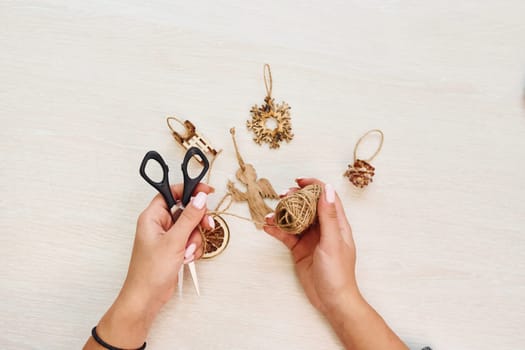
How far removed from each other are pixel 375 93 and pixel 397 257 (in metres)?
0.35

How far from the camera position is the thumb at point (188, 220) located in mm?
706

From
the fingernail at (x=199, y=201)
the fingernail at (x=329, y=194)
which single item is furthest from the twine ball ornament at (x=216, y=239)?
the fingernail at (x=329, y=194)

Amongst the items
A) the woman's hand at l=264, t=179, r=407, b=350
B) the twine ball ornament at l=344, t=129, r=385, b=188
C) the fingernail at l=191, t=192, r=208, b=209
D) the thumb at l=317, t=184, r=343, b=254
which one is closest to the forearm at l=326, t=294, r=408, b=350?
the woman's hand at l=264, t=179, r=407, b=350

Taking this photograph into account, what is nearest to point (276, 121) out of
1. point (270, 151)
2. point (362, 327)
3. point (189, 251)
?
point (270, 151)

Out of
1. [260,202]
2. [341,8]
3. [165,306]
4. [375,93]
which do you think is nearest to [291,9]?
[341,8]

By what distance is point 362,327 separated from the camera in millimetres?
777

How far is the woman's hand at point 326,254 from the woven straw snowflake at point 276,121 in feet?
0.38

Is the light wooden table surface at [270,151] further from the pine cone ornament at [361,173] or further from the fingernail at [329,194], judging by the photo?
the fingernail at [329,194]

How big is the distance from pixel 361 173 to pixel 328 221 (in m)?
0.16

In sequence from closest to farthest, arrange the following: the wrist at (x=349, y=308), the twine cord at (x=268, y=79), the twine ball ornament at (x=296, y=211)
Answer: the twine ball ornament at (x=296, y=211) → the wrist at (x=349, y=308) → the twine cord at (x=268, y=79)

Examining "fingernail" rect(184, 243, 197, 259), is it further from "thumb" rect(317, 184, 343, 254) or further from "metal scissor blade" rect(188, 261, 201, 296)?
"thumb" rect(317, 184, 343, 254)

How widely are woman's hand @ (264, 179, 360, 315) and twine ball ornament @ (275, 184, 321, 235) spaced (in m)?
0.03

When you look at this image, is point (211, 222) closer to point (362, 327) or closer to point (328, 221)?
point (328, 221)

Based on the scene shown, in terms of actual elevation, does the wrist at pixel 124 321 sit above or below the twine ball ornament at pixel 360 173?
below
